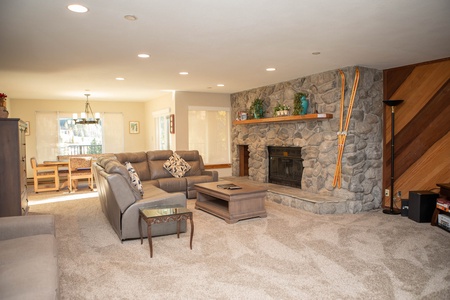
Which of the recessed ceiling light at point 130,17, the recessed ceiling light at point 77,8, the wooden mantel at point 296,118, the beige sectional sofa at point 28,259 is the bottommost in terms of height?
the beige sectional sofa at point 28,259

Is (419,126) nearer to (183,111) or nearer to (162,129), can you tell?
(183,111)

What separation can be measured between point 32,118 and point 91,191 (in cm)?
370

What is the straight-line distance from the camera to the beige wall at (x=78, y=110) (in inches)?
361

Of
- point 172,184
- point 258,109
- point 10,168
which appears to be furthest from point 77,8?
point 258,109

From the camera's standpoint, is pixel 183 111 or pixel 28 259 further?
pixel 183 111

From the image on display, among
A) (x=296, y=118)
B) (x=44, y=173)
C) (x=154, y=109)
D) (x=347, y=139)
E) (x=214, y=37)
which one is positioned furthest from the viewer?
(x=154, y=109)

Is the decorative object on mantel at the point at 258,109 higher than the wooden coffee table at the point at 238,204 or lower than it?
higher

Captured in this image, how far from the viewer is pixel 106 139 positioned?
10453mm

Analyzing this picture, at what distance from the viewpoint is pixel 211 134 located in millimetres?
8805

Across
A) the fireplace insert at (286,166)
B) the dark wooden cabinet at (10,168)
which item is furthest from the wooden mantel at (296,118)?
the dark wooden cabinet at (10,168)

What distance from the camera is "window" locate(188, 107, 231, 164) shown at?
866 centimetres

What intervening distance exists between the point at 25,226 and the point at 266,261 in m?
2.28

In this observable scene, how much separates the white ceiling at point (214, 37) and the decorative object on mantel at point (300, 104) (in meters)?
0.41

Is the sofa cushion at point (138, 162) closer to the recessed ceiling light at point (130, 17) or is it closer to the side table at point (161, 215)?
the side table at point (161, 215)
